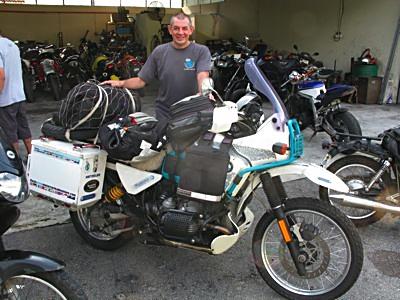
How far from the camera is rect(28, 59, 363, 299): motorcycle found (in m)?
2.36

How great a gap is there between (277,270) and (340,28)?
844 centimetres

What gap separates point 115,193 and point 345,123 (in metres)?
3.36

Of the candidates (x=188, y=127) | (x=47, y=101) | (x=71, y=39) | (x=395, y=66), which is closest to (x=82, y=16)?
(x=71, y=39)

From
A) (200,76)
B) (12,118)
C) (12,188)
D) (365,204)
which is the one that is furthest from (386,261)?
(12,118)

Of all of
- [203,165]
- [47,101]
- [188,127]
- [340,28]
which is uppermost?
[340,28]

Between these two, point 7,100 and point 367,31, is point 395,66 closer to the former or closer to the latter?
point 367,31

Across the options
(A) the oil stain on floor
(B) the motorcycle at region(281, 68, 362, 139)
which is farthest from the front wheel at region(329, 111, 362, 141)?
(A) the oil stain on floor

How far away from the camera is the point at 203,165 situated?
7.84ft

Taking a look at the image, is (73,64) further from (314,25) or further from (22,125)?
(314,25)

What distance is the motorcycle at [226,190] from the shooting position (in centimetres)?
236

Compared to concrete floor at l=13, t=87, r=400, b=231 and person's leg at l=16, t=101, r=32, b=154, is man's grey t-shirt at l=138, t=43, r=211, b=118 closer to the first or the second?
concrete floor at l=13, t=87, r=400, b=231

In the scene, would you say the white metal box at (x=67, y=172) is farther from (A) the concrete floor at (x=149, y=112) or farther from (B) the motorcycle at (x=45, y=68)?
(B) the motorcycle at (x=45, y=68)

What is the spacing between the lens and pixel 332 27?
32.4ft

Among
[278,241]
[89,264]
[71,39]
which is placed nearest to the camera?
[278,241]
